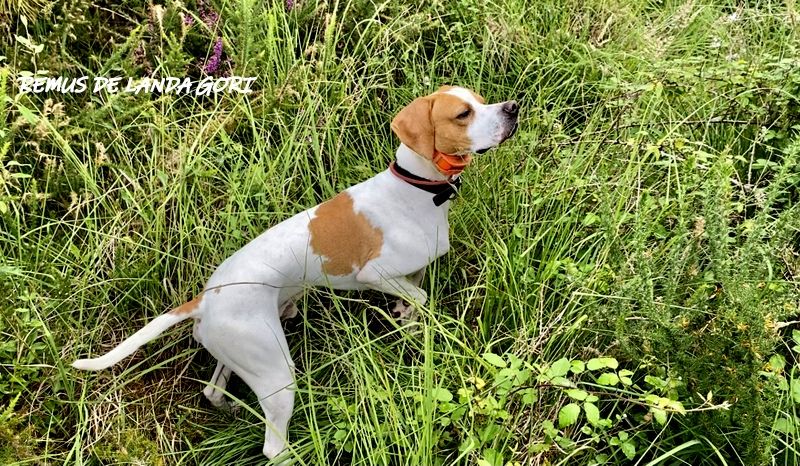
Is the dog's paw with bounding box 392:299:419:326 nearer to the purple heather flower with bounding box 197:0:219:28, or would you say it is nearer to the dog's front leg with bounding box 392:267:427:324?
the dog's front leg with bounding box 392:267:427:324

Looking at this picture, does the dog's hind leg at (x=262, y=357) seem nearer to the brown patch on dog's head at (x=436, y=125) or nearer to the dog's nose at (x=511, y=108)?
the brown patch on dog's head at (x=436, y=125)

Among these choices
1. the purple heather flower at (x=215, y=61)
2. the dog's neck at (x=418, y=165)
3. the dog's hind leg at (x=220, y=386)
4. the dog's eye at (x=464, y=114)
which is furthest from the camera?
the purple heather flower at (x=215, y=61)

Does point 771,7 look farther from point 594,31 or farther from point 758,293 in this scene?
point 758,293

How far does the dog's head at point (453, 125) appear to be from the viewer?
2621 mm

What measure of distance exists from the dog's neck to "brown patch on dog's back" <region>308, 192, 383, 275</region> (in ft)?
0.89

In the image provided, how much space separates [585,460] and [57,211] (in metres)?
2.55

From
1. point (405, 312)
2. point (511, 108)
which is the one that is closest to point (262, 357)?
point (405, 312)

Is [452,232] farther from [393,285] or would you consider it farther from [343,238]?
[343,238]

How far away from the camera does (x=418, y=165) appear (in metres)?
2.76

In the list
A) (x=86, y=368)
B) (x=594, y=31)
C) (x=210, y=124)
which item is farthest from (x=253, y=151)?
(x=594, y=31)

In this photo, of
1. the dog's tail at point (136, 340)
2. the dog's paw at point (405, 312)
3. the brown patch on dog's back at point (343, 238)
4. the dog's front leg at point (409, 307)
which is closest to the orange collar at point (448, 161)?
the brown patch on dog's back at point (343, 238)

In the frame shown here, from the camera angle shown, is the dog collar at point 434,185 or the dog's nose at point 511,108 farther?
the dog collar at point 434,185

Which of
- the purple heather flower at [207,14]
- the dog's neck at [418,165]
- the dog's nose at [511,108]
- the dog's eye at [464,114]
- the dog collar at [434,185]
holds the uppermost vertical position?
the dog's nose at [511,108]

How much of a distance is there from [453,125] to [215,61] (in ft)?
5.31
